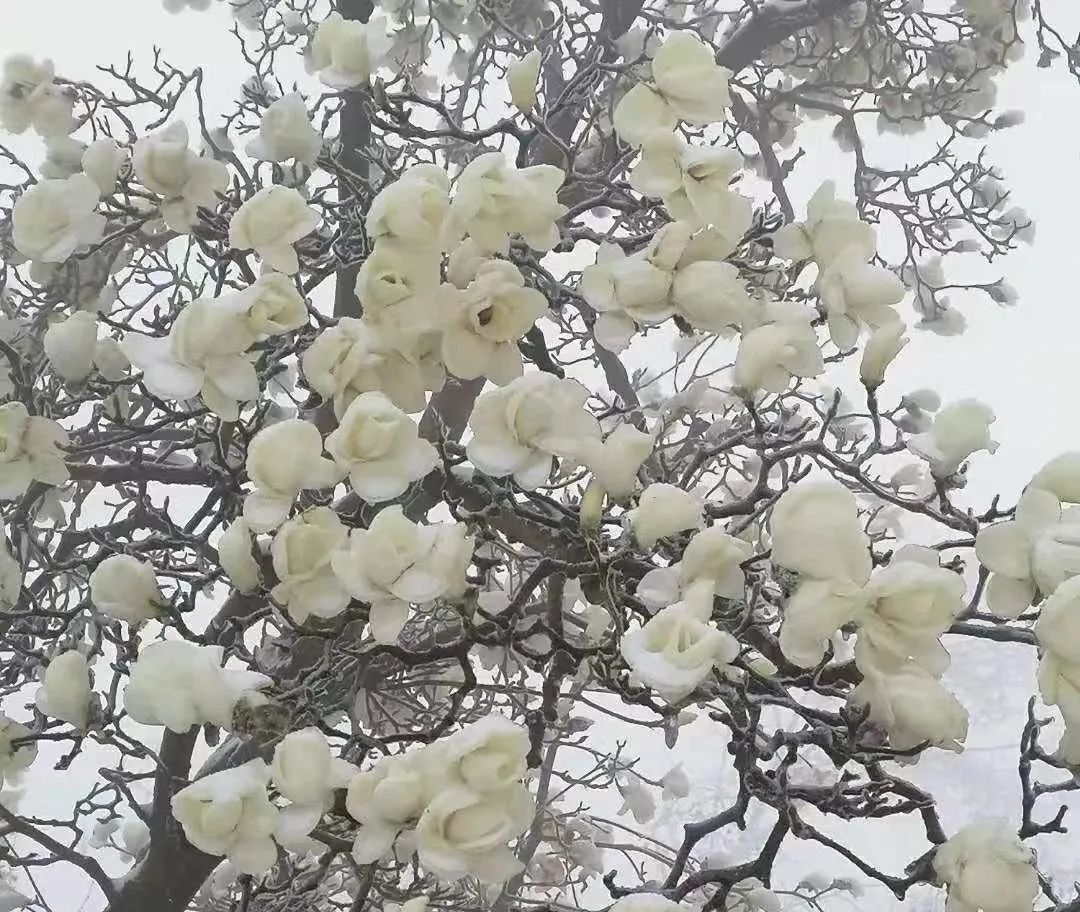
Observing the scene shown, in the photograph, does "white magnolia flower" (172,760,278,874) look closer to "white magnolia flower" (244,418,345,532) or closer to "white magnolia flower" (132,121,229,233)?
"white magnolia flower" (244,418,345,532)

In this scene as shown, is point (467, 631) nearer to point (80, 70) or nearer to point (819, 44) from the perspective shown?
point (819, 44)

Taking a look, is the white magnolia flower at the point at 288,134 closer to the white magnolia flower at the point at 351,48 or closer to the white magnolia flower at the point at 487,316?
the white magnolia flower at the point at 351,48

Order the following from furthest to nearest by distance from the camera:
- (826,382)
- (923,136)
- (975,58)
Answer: (923,136), (826,382), (975,58)

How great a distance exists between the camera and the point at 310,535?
37 centimetres

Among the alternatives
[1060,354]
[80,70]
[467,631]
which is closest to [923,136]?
[1060,354]

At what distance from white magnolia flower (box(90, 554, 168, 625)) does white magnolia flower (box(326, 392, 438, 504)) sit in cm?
10

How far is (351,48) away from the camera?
477 millimetres

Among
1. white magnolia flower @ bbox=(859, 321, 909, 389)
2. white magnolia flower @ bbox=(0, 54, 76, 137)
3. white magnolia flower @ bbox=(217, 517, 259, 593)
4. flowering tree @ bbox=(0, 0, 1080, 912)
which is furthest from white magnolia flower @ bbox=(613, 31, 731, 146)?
white magnolia flower @ bbox=(0, 54, 76, 137)

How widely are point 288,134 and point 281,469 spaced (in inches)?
7.9

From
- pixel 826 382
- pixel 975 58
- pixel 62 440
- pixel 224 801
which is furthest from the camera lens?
pixel 826 382

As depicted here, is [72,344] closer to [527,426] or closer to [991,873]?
[527,426]

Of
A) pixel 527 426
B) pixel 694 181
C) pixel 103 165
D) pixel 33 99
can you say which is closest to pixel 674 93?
pixel 694 181

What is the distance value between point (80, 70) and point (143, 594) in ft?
3.20

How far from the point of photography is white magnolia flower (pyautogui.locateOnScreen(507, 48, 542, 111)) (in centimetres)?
46
